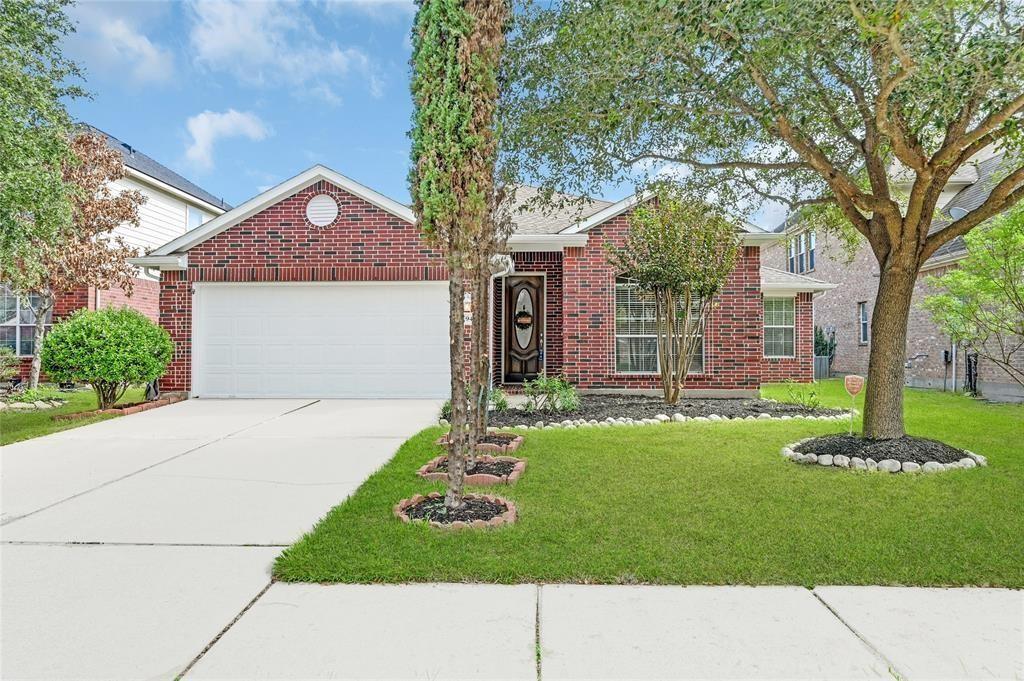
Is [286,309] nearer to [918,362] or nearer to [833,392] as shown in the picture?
[833,392]

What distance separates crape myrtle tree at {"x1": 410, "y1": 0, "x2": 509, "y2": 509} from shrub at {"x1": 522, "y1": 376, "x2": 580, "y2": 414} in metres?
5.07

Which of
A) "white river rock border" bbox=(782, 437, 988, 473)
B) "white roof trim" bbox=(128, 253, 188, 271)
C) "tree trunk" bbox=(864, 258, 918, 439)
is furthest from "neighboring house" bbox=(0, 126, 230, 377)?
"tree trunk" bbox=(864, 258, 918, 439)

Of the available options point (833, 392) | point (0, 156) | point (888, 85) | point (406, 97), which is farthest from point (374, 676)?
point (833, 392)

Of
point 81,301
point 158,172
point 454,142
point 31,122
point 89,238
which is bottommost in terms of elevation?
point 81,301

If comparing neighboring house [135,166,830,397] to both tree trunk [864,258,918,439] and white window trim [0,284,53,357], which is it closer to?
white window trim [0,284,53,357]

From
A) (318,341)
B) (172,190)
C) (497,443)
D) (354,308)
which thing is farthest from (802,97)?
(172,190)

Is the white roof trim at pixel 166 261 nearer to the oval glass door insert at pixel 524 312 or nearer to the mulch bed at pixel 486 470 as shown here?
the oval glass door insert at pixel 524 312

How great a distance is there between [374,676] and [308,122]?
51.7 feet

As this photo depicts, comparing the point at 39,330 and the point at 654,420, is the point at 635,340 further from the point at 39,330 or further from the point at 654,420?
the point at 39,330

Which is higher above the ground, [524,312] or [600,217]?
[600,217]

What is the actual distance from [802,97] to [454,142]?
388 centimetres

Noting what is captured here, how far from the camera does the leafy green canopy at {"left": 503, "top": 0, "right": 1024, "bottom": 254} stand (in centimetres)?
445

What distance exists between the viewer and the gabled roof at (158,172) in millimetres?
16547

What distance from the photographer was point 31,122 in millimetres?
8320
